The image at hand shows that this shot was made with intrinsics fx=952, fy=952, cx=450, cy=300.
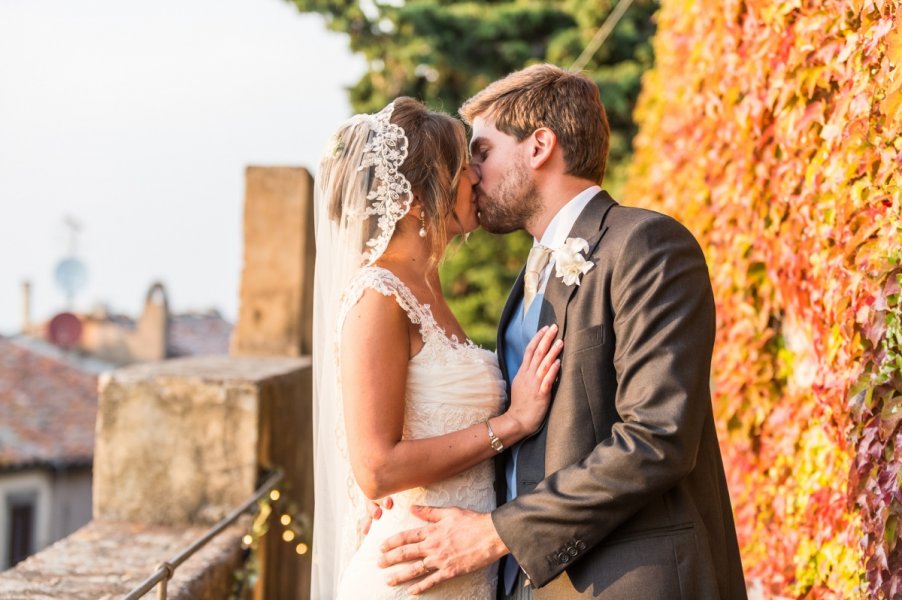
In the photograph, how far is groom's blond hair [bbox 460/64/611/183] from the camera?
2.62 m

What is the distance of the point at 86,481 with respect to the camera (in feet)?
75.2

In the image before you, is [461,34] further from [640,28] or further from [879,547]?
[879,547]

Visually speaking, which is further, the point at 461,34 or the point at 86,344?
the point at 86,344

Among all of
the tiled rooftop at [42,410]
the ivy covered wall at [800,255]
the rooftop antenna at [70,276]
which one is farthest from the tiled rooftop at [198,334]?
the ivy covered wall at [800,255]

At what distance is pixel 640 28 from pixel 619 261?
10.7 meters

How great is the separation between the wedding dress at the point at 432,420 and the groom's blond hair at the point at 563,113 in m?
0.58

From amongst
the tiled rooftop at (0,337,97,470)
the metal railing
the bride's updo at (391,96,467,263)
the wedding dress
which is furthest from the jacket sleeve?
the tiled rooftop at (0,337,97,470)

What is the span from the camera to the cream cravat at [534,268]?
2580mm

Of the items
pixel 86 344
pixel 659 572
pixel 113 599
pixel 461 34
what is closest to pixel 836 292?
pixel 659 572

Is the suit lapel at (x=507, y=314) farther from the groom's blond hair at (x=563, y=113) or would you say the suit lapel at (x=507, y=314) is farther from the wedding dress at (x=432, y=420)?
the groom's blond hair at (x=563, y=113)

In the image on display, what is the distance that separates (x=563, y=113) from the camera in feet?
8.60

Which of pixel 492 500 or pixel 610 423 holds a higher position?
pixel 610 423

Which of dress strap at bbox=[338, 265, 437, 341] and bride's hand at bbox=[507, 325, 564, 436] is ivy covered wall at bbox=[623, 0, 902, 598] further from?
dress strap at bbox=[338, 265, 437, 341]

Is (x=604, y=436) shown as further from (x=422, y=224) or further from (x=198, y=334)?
(x=198, y=334)
